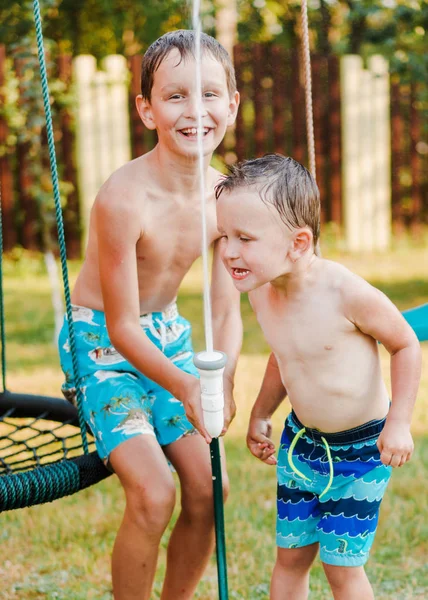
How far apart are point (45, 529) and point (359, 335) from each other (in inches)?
61.7

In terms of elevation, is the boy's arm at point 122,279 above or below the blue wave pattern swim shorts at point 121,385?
above

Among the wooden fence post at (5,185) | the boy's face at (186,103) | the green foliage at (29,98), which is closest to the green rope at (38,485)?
the boy's face at (186,103)

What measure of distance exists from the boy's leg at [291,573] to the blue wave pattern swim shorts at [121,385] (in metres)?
0.40

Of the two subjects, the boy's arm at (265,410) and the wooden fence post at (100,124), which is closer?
the boy's arm at (265,410)

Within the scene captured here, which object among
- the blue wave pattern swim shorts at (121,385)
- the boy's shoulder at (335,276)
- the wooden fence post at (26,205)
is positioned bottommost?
the wooden fence post at (26,205)

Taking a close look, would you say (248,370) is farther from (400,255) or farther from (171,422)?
(400,255)

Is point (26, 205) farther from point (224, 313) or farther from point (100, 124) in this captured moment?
point (224, 313)

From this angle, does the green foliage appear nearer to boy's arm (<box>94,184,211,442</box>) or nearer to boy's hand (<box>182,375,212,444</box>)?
boy's arm (<box>94,184,211,442</box>)

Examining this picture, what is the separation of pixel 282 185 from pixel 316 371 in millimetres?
428

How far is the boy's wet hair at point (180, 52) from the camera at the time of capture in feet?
6.64

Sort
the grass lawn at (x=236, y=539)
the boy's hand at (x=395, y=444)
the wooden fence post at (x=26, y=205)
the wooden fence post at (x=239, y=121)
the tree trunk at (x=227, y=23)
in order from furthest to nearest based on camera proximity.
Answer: the tree trunk at (x=227, y=23)
the wooden fence post at (x=239, y=121)
the wooden fence post at (x=26, y=205)
the grass lawn at (x=236, y=539)
the boy's hand at (x=395, y=444)

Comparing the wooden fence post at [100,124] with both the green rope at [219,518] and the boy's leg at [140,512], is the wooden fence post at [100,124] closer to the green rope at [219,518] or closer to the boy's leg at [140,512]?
the boy's leg at [140,512]

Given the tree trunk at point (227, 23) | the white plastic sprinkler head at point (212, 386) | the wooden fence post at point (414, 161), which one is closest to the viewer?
the white plastic sprinkler head at point (212, 386)

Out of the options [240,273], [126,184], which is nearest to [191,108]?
[126,184]
